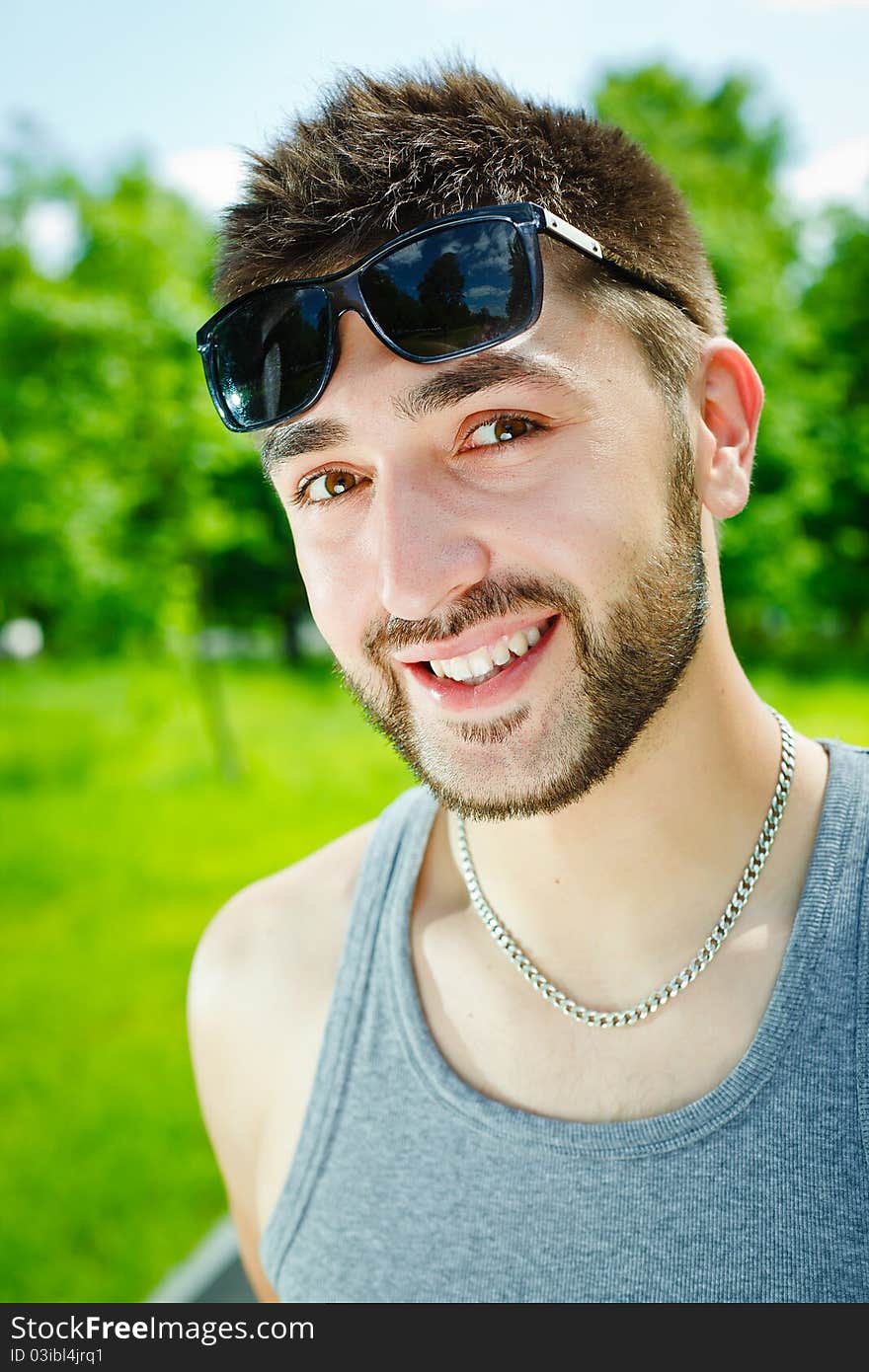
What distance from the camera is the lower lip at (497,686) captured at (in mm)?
1623

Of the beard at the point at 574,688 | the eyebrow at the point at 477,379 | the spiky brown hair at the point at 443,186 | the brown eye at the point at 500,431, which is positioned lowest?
the beard at the point at 574,688

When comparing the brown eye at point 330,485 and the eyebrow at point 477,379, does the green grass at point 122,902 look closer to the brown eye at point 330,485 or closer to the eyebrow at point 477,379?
the brown eye at point 330,485

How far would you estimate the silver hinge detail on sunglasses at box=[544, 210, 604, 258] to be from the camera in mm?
1544

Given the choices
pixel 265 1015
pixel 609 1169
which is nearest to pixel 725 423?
pixel 609 1169

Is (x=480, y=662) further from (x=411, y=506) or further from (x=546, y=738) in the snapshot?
(x=411, y=506)

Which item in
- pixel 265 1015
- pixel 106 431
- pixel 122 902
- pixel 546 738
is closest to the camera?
pixel 546 738

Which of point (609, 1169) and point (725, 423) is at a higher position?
point (725, 423)

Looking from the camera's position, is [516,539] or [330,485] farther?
[330,485]

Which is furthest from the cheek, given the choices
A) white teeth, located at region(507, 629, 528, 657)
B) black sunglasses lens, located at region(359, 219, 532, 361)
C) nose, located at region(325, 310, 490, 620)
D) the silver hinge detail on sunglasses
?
the silver hinge detail on sunglasses

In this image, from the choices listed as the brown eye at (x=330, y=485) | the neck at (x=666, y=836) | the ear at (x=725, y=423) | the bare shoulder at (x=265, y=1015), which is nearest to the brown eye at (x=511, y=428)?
the brown eye at (x=330, y=485)

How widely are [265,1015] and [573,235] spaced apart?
4.85 ft

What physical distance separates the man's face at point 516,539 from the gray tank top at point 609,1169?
0.43 m

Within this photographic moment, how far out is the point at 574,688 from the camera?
1.63m

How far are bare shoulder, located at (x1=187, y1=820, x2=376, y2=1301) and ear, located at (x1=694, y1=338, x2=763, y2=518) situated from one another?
1.00 meters
